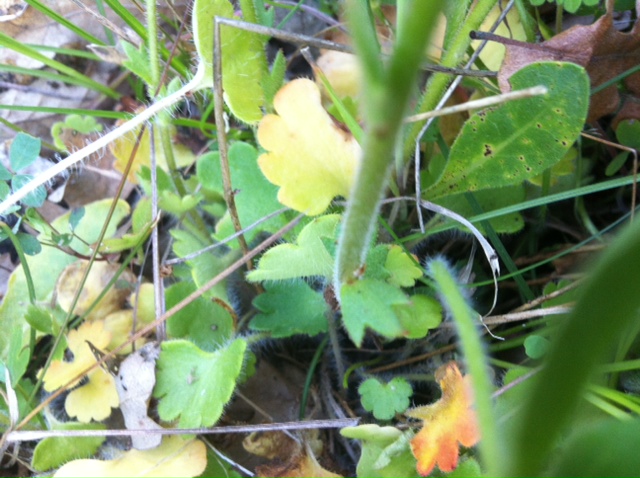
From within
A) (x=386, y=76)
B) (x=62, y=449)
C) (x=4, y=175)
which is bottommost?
(x=62, y=449)

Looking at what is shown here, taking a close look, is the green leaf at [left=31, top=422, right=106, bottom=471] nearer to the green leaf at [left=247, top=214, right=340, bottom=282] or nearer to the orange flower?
the green leaf at [left=247, top=214, right=340, bottom=282]

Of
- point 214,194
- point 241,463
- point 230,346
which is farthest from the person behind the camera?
point 214,194

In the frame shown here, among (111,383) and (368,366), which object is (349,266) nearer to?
(368,366)

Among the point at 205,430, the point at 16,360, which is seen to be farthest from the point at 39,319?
the point at 205,430

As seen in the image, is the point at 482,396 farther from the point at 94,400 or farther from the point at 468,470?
the point at 94,400

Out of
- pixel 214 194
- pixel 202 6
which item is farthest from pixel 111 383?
pixel 202 6

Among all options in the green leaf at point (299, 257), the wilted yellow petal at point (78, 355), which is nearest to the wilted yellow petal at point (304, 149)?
the green leaf at point (299, 257)

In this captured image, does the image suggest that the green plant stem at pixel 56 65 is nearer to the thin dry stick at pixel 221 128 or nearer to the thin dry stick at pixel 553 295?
the thin dry stick at pixel 221 128
